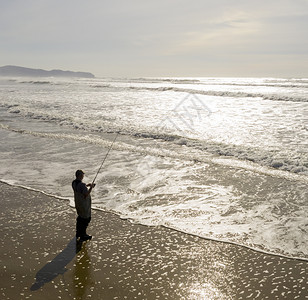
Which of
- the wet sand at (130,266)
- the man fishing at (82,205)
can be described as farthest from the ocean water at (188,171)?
the man fishing at (82,205)

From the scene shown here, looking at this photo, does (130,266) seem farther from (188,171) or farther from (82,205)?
(188,171)

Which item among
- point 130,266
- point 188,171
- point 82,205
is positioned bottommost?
point 130,266

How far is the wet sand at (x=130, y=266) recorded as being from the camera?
→ 4.08m

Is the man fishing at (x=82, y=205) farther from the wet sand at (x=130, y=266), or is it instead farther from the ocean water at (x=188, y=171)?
the ocean water at (x=188, y=171)

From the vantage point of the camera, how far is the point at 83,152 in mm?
12148

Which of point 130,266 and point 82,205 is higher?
point 82,205

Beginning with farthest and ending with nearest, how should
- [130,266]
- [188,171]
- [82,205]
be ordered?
[188,171] → [82,205] → [130,266]

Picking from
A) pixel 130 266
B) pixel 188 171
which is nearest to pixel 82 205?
pixel 130 266

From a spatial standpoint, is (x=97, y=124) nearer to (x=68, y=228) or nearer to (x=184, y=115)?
(x=184, y=115)

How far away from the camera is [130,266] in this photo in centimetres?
468

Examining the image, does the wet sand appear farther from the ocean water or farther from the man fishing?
the ocean water

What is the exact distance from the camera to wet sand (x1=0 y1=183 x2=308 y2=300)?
408cm

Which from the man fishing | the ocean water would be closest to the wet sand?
the man fishing

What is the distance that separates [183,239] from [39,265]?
7.66 feet
